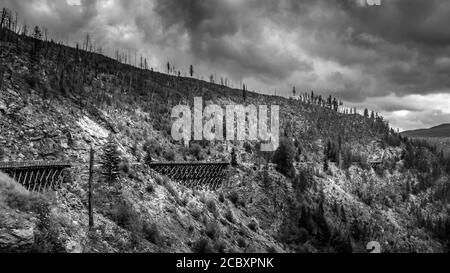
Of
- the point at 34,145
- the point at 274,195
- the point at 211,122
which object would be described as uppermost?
the point at 211,122

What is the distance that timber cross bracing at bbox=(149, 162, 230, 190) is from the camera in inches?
2000

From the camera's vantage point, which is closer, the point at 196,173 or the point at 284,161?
the point at 196,173

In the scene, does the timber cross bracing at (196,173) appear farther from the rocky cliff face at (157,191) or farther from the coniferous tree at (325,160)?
the coniferous tree at (325,160)

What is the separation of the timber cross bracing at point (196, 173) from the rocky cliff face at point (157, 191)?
1784mm

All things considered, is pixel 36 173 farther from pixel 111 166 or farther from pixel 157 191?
pixel 157 191

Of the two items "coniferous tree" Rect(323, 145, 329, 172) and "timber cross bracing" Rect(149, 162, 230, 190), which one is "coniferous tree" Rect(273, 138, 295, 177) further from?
"coniferous tree" Rect(323, 145, 329, 172)

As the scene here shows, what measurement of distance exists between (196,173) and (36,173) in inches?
1167

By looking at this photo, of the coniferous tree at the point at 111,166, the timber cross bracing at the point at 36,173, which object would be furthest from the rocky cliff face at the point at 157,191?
the timber cross bracing at the point at 36,173

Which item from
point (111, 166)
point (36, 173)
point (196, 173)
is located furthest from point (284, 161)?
point (36, 173)

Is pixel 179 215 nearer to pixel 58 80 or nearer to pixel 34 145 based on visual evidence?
pixel 34 145

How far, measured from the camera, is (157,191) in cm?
4159

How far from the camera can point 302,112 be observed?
492 ft
